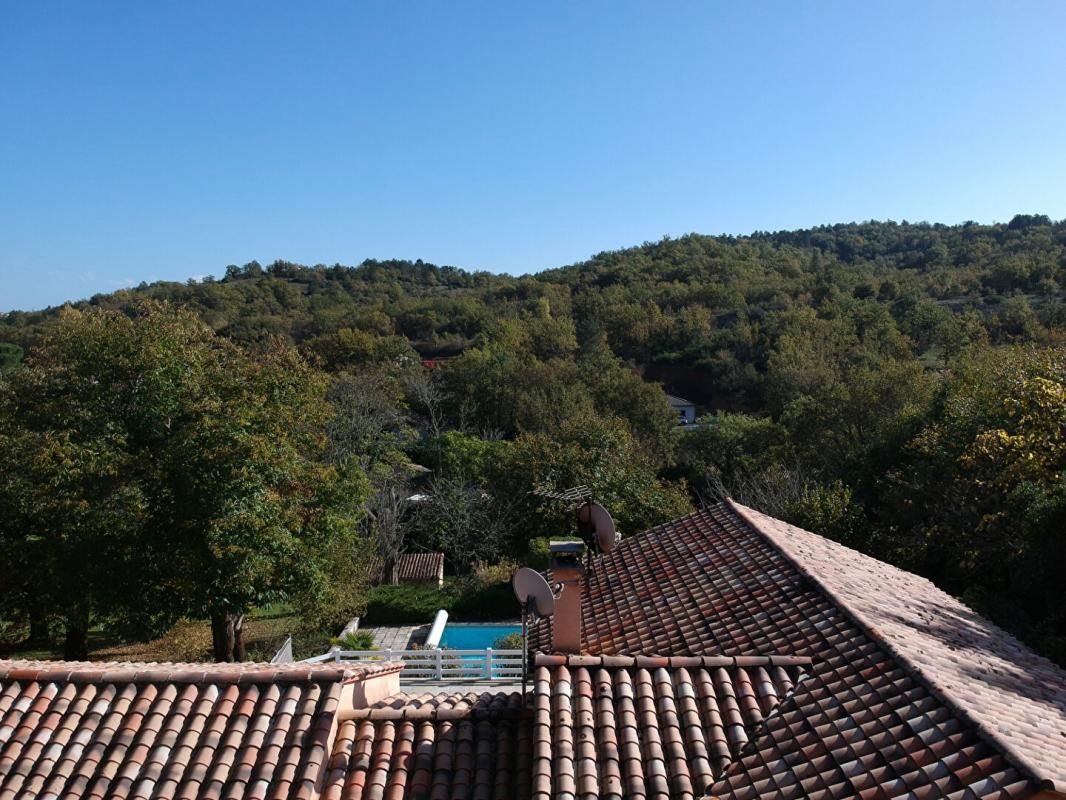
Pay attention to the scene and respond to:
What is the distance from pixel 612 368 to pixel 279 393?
114 feet

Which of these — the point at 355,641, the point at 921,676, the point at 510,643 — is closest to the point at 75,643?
the point at 355,641

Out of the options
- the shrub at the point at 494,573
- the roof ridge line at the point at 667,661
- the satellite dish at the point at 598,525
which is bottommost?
the shrub at the point at 494,573

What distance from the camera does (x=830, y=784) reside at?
5.39 metres

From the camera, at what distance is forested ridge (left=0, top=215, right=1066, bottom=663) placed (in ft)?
53.0

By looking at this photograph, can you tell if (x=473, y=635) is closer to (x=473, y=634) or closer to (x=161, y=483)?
(x=473, y=634)

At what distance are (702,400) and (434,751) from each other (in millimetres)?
57751

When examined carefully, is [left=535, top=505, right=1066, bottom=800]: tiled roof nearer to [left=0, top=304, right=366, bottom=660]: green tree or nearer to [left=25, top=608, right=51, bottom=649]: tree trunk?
[left=0, top=304, right=366, bottom=660]: green tree

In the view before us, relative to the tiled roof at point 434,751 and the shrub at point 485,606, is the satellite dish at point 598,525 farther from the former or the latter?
the shrub at point 485,606

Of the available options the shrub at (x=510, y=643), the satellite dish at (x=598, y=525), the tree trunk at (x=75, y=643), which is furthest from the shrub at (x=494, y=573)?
the satellite dish at (x=598, y=525)

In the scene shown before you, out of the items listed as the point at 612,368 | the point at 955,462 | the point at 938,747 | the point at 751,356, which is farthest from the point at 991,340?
the point at 938,747

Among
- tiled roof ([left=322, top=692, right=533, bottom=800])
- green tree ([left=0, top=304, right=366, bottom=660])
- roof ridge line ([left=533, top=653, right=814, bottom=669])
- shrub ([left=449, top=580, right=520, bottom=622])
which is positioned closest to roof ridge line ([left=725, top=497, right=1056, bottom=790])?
roof ridge line ([left=533, top=653, right=814, bottom=669])

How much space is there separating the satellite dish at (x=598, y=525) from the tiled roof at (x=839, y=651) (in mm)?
931

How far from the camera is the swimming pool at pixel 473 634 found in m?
19.2

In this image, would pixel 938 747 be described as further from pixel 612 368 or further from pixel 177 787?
pixel 612 368
